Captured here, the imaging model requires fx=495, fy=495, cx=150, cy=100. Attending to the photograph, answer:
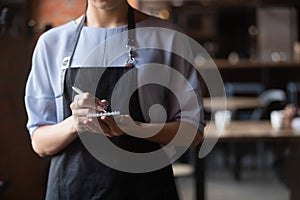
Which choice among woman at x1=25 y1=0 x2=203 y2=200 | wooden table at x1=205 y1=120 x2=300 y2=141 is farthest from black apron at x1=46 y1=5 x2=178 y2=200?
wooden table at x1=205 y1=120 x2=300 y2=141

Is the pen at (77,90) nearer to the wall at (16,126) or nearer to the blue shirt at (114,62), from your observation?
the blue shirt at (114,62)

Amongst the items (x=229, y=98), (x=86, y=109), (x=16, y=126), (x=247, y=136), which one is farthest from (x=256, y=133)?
(x=229, y=98)

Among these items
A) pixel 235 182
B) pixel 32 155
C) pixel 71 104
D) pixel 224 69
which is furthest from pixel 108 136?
pixel 224 69

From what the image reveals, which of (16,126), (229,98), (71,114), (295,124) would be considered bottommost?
(229,98)

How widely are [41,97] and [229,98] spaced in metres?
4.94

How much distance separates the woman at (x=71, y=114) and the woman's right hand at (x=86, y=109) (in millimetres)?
42

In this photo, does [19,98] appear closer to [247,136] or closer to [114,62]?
[114,62]

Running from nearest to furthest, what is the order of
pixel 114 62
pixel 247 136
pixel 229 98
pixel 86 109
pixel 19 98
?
pixel 86 109 → pixel 114 62 → pixel 19 98 → pixel 247 136 → pixel 229 98

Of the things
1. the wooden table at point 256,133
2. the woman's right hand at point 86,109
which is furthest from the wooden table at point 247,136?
the woman's right hand at point 86,109

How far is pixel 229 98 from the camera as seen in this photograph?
19.3 feet

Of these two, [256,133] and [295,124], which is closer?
[256,133]

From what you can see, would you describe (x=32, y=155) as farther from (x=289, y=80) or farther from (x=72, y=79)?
(x=289, y=80)

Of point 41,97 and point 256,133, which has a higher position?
point 41,97

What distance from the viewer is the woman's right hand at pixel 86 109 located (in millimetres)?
953
